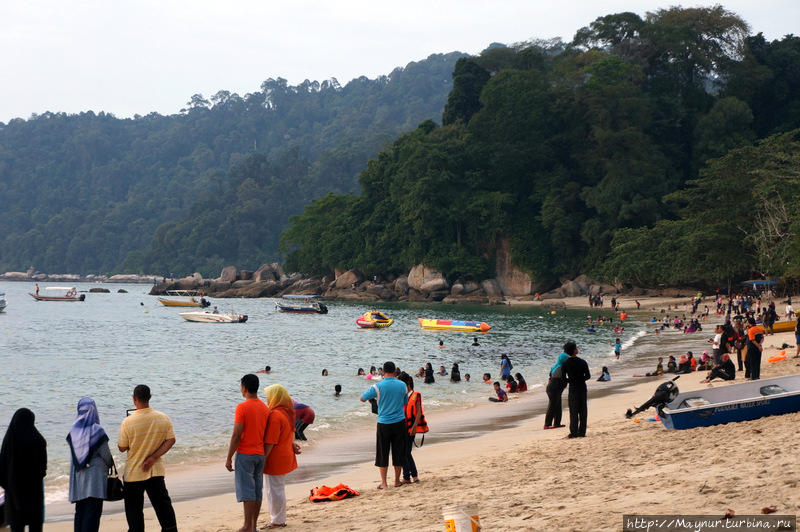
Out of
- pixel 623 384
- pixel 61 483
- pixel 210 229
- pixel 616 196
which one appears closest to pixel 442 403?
pixel 623 384

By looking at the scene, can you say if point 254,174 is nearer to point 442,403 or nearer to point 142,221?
point 142,221

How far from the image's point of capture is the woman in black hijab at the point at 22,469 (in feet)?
24.0

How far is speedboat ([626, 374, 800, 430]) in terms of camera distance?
1120cm

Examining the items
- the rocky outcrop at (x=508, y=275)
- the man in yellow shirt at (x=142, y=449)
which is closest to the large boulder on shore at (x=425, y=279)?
the rocky outcrop at (x=508, y=275)

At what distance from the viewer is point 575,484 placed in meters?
8.40

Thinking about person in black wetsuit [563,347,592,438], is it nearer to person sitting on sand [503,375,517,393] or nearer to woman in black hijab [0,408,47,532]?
woman in black hijab [0,408,47,532]

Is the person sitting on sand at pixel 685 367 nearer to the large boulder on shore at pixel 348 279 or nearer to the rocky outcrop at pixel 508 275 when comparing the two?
the rocky outcrop at pixel 508 275

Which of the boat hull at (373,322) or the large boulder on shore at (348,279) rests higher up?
the large boulder on shore at (348,279)

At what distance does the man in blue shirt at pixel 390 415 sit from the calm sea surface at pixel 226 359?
614cm

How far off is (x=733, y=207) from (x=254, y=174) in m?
129

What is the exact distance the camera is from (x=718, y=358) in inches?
837

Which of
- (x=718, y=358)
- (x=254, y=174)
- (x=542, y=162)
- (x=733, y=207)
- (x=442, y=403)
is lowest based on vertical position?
(x=442, y=403)

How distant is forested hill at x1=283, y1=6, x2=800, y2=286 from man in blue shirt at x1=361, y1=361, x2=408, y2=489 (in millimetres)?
65682

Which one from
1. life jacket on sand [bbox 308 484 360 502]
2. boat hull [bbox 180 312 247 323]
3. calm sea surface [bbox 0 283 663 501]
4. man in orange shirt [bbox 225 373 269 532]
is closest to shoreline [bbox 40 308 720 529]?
calm sea surface [bbox 0 283 663 501]
